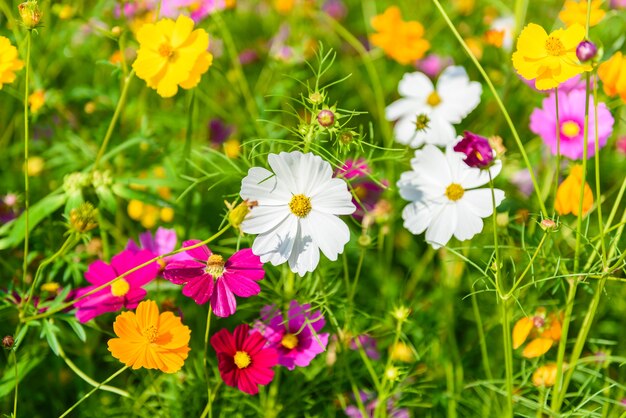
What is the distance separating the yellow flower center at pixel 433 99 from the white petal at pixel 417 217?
45 centimetres

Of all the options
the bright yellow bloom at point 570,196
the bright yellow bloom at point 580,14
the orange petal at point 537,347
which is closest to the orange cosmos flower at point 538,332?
the orange petal at point 537,347

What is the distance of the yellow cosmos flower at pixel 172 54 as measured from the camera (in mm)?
997

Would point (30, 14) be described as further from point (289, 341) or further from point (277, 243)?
point (289, 341)

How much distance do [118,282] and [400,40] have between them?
892mm

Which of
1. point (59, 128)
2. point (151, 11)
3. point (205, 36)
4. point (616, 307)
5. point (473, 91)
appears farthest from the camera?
point (151, 11)

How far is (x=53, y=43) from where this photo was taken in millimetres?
1514

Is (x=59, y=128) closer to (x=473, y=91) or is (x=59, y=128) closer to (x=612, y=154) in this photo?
(x=473, y=91)

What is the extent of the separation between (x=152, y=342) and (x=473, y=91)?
32.9 inches

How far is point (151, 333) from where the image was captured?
0.83 meters

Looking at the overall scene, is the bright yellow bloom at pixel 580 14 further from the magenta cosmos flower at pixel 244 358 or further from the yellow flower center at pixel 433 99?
the magenta cosmos flower at pixel 244 358

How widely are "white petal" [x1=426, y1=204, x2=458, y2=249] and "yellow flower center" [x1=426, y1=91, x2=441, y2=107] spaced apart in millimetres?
446

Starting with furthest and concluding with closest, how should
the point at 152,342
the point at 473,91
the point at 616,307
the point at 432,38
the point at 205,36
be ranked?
the point at 432,38, the point at 473,91, the point at 616,307, the point at 205,36, the point at 152,342

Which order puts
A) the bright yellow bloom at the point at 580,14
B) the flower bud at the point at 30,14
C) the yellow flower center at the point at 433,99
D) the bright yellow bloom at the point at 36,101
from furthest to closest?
the yellow flower center at the point at 433,99
the bright yellow bloom at the point at 36,101
the bright yellow bloom at the point at 580,14
the flower bud at the point at 30,14

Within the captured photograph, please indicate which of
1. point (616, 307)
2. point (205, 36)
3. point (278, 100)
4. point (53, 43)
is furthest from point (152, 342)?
point (53, 43)
